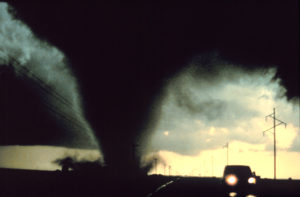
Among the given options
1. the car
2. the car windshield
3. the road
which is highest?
the car windshield

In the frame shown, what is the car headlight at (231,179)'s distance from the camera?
23969 mm


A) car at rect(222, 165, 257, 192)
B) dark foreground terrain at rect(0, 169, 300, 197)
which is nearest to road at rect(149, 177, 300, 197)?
dark foreground terrain at rect(0, 169, 300, 197)

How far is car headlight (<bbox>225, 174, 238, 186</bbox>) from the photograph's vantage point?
24.0 m

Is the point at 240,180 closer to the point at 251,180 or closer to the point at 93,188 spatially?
the point at 251,180

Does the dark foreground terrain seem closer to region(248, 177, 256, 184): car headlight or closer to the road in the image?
the road

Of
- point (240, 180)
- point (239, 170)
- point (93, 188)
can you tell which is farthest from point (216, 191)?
point (93, 188)

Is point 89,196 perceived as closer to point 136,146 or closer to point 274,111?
point 274,111

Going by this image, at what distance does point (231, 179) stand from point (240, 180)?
1.64 ft

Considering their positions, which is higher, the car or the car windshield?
the car windshield

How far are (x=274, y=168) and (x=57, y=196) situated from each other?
43.5m

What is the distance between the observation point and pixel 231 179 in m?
24.2

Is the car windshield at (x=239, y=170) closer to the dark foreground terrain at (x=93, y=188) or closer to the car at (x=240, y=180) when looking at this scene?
the car at (x=240, y=180)

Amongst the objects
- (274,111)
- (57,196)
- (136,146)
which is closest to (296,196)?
(57,196)

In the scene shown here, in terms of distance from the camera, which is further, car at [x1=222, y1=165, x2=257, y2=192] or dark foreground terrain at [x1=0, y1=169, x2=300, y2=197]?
car at [x1=222, y1=165, x2=257, y2=192]
